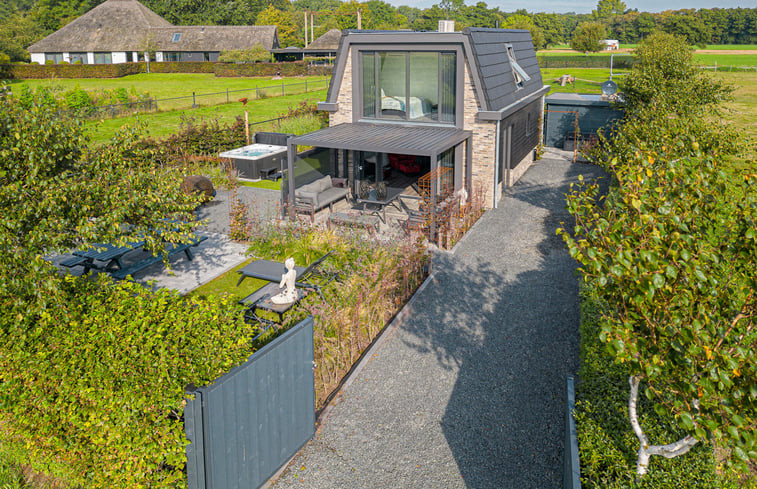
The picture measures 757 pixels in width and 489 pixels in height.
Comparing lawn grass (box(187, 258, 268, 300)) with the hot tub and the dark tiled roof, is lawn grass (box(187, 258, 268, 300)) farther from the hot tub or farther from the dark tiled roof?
the dark tiled roof

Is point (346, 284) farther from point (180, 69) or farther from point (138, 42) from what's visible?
point (138, 42)

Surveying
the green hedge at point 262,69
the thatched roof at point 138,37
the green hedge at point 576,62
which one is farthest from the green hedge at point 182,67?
the green hedge at point 576,62

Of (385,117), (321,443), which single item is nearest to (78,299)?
(321,443)

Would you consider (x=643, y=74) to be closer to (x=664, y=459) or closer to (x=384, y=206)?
(x=384, y=206)

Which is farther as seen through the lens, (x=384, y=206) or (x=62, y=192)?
(x=384, y=206)

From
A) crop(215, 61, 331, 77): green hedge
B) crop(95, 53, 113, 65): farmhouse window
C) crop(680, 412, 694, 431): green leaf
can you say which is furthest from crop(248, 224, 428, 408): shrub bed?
crop(95, 53, 113, 65): farmhouse window

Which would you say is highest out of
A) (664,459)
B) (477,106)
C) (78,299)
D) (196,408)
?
(477,106)

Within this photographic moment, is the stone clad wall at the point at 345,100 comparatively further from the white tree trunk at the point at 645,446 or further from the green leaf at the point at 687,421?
the green leaf at the point at 687,421

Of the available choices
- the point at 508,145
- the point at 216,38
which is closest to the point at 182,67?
the point at 216,38
